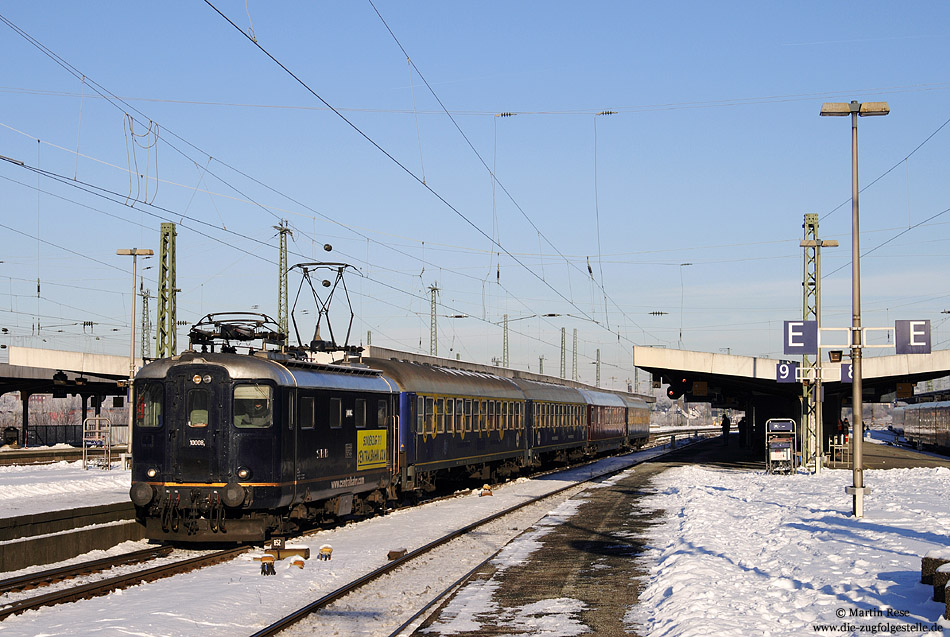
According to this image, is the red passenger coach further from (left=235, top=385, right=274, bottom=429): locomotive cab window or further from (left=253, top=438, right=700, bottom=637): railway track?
(left=235, top=385, right=274, bottom=429): locomotive cab window

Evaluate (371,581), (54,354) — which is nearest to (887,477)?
(371,581)

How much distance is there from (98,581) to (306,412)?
564 cm

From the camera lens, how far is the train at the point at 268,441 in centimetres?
1731

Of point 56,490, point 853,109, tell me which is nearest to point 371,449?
point 56,490

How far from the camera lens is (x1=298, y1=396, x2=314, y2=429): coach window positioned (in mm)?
18578

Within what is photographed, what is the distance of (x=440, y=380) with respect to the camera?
27.6 metres

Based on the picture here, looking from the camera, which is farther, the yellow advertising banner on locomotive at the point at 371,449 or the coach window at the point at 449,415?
the coach window at the point at 449,415

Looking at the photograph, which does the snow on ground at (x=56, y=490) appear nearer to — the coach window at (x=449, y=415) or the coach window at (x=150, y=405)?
the coach window at (x=150, y=405)

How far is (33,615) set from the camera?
38.6 ft

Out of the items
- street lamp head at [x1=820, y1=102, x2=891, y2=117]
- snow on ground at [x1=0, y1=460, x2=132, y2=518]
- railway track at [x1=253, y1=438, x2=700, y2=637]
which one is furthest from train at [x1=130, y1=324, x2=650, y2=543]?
street lamp head at [x1=820, y1=102, x2=891, y2=117]

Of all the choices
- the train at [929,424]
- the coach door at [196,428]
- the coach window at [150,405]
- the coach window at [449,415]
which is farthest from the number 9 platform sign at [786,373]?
the train at [929,424]

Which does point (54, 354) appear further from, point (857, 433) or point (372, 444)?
point (857, 433)

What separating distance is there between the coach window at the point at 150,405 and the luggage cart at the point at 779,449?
25.0m

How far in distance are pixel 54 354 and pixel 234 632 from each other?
45.9m
